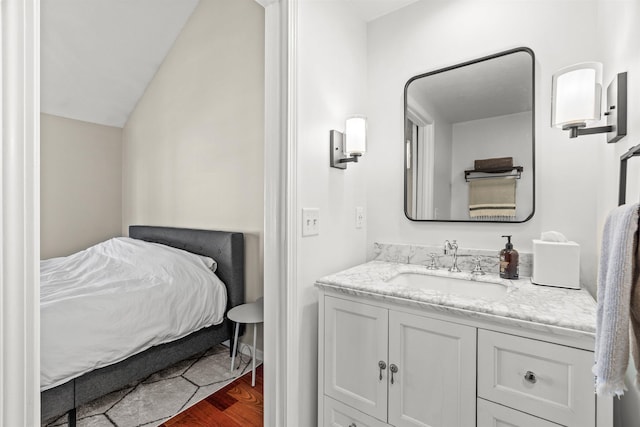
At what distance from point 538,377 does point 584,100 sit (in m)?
0.92

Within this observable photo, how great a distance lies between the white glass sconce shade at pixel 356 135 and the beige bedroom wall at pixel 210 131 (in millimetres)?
1110

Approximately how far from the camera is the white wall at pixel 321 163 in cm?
143

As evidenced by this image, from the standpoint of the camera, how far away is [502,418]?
981mm

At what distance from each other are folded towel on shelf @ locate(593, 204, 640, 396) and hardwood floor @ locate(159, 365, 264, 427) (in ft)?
5.70

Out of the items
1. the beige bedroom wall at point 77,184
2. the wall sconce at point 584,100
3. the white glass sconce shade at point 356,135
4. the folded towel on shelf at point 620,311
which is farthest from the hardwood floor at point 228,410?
the beige bedroom wall at point 77,184

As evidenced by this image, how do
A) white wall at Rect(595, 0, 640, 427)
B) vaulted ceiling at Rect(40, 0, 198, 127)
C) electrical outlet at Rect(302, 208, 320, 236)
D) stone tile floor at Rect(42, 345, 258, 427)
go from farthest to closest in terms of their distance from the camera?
vaulted ceiling at Rect(40, 0, 198, 127) < stone tile floor at Rect(42, 345, 258, 427) < electrical outlet at Rect(302, 208, 320, 236) < white wall at Rect(595, 0, 640, 427)

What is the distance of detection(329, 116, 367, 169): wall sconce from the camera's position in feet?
5.10

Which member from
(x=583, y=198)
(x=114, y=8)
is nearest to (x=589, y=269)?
(x=583, y=198)

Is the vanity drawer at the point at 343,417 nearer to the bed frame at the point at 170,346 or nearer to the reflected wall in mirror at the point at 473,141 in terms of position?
the reflected wall in mirror at the point at 473,141

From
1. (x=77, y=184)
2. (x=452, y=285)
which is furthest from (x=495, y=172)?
(x=77, y=184)

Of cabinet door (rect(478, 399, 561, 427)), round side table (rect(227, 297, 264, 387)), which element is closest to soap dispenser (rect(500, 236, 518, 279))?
cabinet door (rect(478, 399, 561, 427))

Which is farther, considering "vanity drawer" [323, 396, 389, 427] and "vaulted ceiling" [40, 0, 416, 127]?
"vaulted ceiling" [40, 0, 416, 127]

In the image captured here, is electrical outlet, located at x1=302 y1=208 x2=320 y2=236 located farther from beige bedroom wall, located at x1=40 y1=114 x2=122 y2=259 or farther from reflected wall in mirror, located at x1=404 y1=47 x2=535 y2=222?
beige bedroom wall, located at x1=40 y1=114 x2=122 y2=259

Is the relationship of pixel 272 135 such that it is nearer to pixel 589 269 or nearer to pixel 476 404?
pixel 476 404
